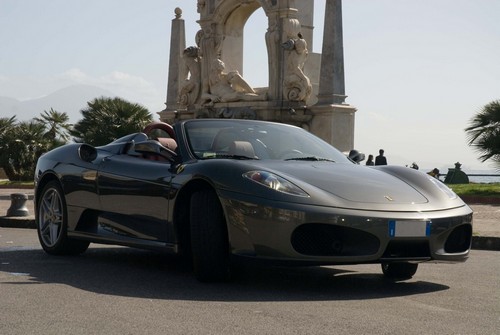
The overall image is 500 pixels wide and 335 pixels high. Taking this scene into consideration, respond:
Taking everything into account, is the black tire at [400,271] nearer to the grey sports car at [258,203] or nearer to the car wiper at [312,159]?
the grey sports car at [258,203]

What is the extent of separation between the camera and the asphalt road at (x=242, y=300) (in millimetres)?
5402

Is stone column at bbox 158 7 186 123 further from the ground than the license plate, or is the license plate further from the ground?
stone column at bbox 158 7 186 123

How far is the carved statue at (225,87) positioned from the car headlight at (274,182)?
20.4 metres

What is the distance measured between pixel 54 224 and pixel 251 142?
7.82 ft

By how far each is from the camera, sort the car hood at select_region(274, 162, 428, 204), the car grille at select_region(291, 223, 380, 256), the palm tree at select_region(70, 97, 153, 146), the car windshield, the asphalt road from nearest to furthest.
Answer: the asphalt road → the car grille at select_region(291, 223, 380, 256) → the car hood at select_region(274, 162, 428, 204) → the car windshield → the palm tree at select_region(70, 97, 153, 146)

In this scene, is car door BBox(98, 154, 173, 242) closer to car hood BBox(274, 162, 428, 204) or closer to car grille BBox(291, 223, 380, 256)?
car hood BBox(274, 162, 428, 204)

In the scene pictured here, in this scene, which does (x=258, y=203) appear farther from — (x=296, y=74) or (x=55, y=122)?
(x=55, y=122)

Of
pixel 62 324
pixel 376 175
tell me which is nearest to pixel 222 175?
pixel 376 175

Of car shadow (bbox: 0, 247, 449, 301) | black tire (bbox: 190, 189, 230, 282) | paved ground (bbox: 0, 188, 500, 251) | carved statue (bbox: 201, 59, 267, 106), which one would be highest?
carved statue (bbox: 201, 59, 267, 106)

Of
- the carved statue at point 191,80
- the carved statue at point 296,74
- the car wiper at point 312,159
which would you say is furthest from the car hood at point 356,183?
the carved statue at point 191,80

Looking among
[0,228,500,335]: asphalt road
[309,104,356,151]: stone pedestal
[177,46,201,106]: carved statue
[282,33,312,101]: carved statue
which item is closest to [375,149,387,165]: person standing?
[309,104,356,151]: stone pedestal

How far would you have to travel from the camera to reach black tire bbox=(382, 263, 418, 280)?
7.78 meters

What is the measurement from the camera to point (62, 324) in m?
5.41

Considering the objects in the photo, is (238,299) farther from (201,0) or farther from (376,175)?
(201,0)
